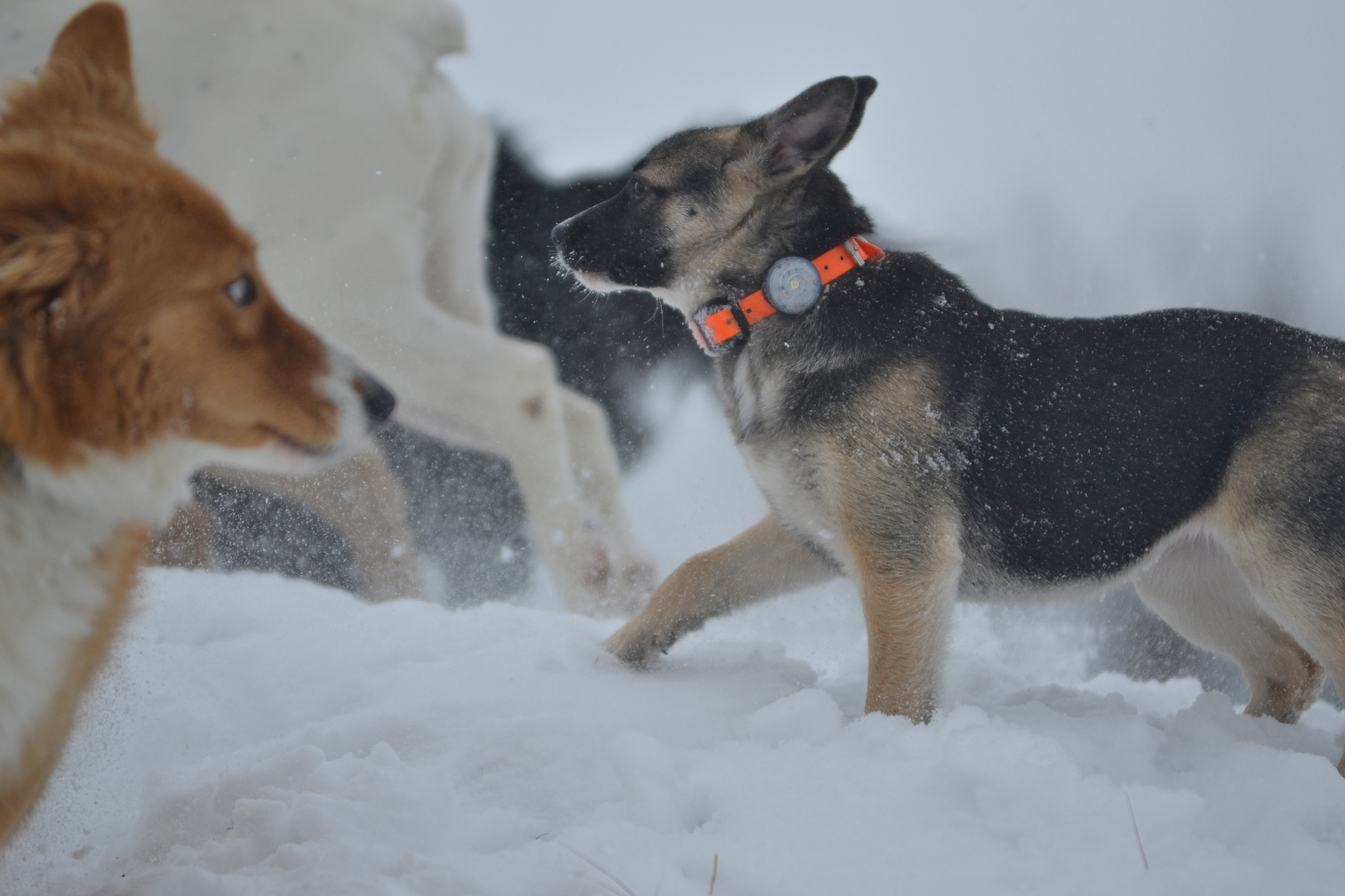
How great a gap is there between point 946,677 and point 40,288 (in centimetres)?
228

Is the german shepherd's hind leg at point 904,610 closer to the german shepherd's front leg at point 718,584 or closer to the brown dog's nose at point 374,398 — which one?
the german shepherd's front leg at point 718,584

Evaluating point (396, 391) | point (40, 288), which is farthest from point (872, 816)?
point (396, 391)

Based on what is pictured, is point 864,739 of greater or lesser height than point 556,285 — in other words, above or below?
above

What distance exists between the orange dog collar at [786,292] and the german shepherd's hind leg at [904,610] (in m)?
0.58

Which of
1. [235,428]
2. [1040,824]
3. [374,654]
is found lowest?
[374,654]

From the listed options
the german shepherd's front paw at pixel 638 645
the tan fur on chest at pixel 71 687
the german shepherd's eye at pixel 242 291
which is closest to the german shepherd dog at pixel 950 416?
the german shepherd's front paw at pixel 638 645

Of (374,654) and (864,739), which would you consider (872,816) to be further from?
(374,654)

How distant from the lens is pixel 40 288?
1209 mm

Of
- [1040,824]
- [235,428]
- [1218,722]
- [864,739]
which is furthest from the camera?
[1218,722]

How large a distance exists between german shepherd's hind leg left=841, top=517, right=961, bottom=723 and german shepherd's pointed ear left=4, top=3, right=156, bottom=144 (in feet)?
5.56

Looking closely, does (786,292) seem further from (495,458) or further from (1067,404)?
(495,458)

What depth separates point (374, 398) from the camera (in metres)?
1.67

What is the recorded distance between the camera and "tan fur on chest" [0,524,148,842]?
1339 mm

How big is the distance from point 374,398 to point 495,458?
2841 mm
